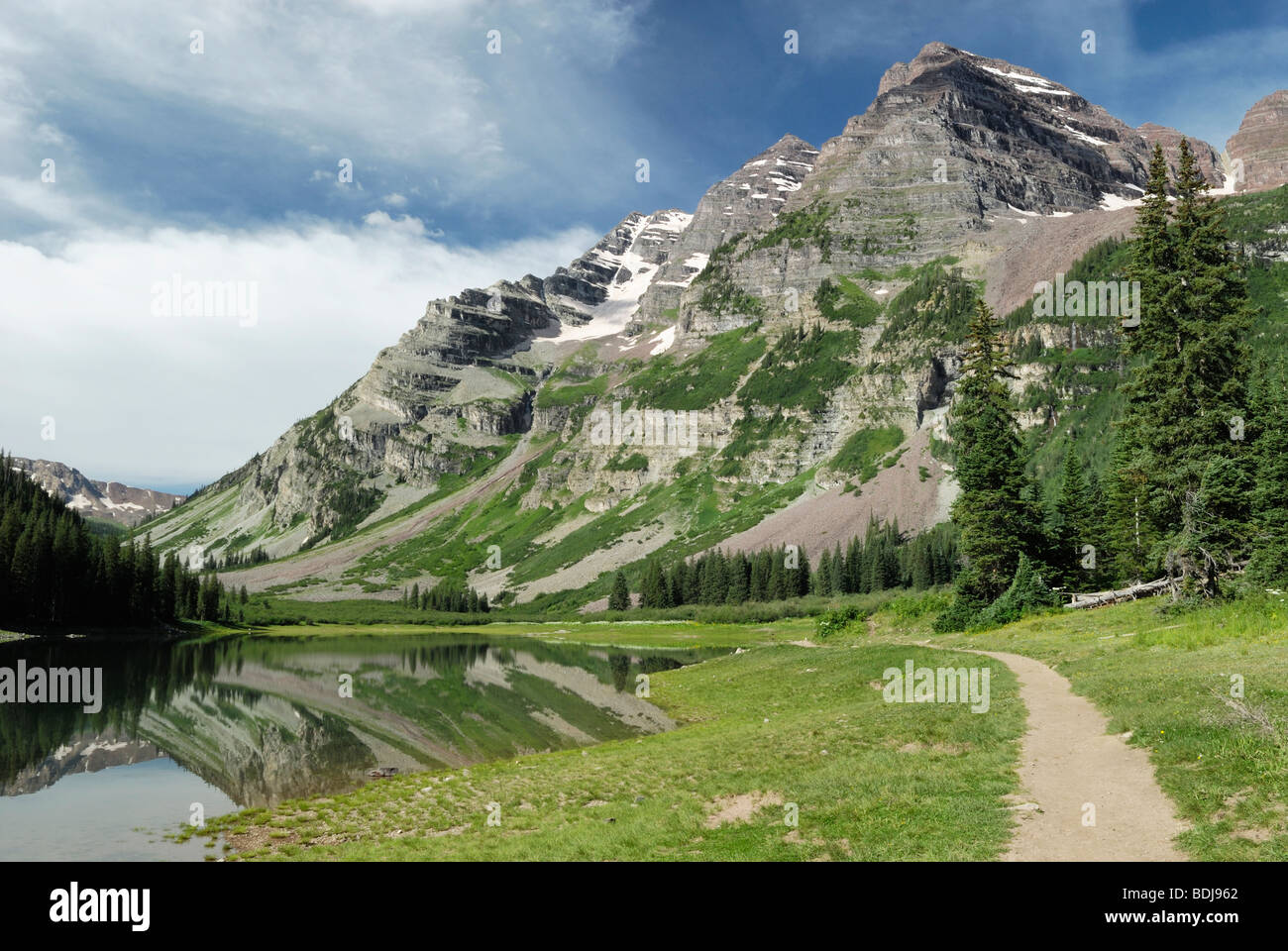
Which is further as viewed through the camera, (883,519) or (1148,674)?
(883,519)

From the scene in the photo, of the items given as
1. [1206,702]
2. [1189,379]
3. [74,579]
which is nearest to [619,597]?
[74,579]

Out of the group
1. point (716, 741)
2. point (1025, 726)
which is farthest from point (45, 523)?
point (1025, 726)

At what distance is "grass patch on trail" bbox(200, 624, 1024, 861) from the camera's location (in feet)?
51.4

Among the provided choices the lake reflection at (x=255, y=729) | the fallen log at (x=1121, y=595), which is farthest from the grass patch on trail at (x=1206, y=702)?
the lake reflection at (x=255, y=729)

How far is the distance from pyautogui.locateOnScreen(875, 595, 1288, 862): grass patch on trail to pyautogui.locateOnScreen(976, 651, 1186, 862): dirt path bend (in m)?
0.44

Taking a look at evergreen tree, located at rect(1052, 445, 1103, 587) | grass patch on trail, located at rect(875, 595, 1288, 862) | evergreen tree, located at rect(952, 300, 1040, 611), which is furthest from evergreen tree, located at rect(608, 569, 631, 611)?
grass patch on trail, located at rect(875, 595, 1288, 862)

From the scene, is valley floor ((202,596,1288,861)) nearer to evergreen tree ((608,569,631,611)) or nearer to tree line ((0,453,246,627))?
tree line ((0,453,246,627))

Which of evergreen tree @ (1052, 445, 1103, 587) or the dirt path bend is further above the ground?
evergreen tree @ (1052, 445, 1103, 587)

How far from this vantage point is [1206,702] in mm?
18891

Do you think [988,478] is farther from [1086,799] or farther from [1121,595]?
[1086,799]

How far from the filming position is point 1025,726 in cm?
2238

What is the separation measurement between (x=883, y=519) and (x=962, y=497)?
145291 millimetres
